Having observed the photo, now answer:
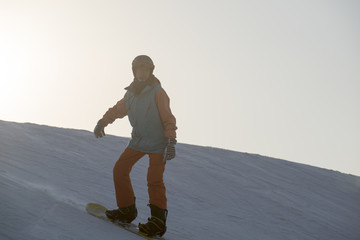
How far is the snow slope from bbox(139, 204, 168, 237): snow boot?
178 millimetres

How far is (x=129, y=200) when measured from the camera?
3713 millimetres

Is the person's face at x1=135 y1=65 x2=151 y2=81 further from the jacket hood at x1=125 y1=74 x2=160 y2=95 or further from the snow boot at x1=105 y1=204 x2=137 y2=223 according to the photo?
the snow boot at x1=105 y1=204 x2=137 y2=223

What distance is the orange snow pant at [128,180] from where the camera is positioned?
3547 mm

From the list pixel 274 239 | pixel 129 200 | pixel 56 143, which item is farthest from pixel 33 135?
pixel 274 239

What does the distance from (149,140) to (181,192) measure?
209 cm

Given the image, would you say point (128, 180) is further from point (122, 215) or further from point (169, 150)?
point (169, 150)

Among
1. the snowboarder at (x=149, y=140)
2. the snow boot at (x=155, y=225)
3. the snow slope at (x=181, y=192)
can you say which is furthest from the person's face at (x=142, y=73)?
the snow slope at (x=181, y=192)

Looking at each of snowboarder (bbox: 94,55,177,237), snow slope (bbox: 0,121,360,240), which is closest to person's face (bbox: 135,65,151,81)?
snowboarder (bbox: 94,55,177,237)

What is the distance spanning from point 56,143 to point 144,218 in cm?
335

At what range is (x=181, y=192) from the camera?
556 cm

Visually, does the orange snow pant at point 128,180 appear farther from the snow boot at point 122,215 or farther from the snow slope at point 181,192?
the snow slope at point 181,192

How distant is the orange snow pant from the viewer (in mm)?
3547

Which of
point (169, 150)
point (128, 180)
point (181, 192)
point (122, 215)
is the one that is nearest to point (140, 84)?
point (169, 150)

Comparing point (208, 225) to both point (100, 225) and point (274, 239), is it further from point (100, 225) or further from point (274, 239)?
point (100, 225)
